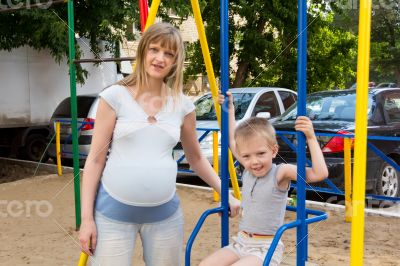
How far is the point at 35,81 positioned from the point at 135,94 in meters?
8.46

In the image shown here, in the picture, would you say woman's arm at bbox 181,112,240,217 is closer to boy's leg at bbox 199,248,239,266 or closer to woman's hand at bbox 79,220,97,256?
boy's leg at bbox 199,248,239,266

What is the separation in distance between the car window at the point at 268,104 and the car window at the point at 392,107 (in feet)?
7.48

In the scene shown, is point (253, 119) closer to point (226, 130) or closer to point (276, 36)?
point (226, 130)

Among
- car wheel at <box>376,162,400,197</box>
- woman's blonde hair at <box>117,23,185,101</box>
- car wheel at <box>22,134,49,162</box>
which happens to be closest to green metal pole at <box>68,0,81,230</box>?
woman's blonde hair at <box>117,23,185,101</box>

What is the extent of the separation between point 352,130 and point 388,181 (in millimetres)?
811

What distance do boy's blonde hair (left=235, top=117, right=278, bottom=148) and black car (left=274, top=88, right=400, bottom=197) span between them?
3.31 meters

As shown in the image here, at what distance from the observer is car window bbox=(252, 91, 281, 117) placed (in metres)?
8.12

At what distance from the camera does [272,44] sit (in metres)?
14.5

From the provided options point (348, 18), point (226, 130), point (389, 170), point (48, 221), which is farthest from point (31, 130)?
point (348, 18)

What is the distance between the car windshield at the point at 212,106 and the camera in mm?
7896

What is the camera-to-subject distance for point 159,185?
1990 mm

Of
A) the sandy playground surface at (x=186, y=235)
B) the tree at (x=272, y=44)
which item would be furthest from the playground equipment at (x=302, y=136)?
the tree at (x=272, y=44)

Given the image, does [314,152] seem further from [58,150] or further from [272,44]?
[272,44]

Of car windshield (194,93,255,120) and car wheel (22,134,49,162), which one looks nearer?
car windshield (194,93,255,120)
